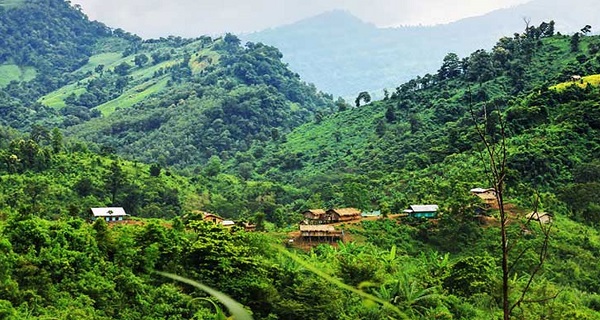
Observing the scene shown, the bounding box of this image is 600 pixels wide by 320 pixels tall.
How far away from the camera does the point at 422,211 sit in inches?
1249

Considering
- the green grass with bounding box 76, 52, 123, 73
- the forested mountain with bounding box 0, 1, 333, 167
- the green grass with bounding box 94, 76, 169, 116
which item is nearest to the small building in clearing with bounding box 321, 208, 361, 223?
the forested mountain with bounding box 0, 1, 333, 167

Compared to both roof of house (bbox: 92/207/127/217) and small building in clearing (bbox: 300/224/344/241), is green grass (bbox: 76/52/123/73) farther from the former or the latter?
small building in clearing (bbox: 300/224/344/241)

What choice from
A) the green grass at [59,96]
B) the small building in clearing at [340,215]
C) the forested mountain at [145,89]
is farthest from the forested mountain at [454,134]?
the green grass at [59,96]

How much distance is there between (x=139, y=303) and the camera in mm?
16328

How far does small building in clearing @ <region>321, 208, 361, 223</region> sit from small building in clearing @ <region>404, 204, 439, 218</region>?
2.70m

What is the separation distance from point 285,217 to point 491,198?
39.0 ft

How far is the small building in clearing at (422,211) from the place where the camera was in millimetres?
31609

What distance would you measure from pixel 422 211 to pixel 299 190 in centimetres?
2038

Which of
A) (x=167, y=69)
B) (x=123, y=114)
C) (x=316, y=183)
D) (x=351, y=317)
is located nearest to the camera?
(x=351, y=317)

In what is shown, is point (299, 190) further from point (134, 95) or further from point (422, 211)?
point (134, 95)

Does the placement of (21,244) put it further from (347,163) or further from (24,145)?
(347,163)

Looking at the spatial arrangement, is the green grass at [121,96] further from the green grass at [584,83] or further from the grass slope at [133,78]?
the green grass at [584,83]

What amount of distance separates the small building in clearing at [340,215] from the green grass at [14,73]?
295 ft

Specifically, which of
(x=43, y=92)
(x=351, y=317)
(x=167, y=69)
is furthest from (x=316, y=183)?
(x=43, y=92)
